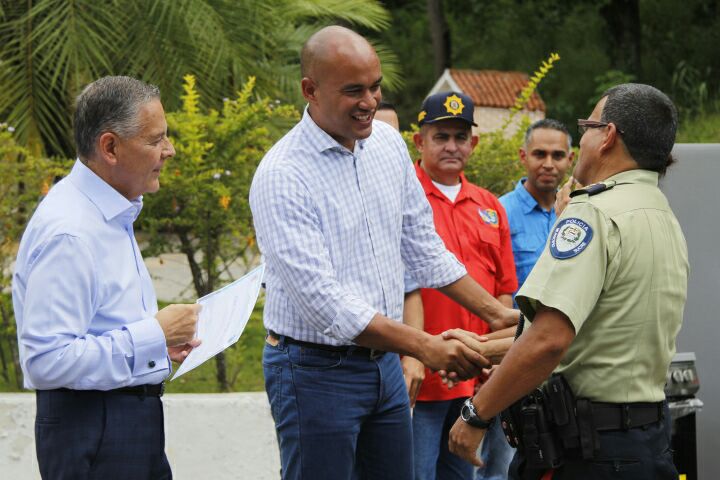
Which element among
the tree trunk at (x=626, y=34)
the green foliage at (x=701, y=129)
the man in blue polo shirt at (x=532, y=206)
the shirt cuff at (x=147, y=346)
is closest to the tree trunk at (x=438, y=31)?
the tree trunk at (x=626, y=34)

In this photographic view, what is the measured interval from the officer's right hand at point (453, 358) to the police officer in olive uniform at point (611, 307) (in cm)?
37

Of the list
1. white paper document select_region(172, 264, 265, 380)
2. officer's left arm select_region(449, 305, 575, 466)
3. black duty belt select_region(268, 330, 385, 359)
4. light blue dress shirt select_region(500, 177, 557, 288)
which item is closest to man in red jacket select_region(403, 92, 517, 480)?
light blue dress shirt select_region(500, 177, 557, 288)

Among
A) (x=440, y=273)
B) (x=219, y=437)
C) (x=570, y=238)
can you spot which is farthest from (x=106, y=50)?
(x=570, y=238)

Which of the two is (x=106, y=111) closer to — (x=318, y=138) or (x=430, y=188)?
(x=318, y=138)

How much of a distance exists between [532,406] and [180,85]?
23.1ft

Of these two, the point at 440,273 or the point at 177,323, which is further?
the point at 440,273

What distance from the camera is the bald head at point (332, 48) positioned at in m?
3.42

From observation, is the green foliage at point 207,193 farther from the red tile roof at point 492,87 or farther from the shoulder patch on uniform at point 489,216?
the red tile roof at point 492,87

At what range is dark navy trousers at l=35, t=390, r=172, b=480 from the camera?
2.89 meters

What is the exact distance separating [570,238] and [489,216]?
1964 millimetres

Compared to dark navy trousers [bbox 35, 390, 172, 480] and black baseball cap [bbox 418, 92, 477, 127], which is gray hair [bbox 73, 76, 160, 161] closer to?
dark navy trousers [bbox 35, 390, 172, 480]

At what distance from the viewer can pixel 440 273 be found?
3916 mm

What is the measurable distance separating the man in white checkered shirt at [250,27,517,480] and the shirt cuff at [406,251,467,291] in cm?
31

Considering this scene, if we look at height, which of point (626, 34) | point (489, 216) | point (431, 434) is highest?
point (626, 34)
